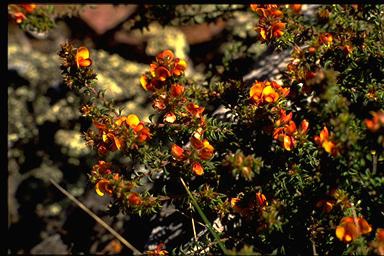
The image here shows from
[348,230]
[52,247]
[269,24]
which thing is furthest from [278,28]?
[52,247]

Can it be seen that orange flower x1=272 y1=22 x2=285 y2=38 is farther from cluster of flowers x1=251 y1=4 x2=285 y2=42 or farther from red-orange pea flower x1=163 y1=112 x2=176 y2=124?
red-orange pea flower x1=163 y1=112 x2=176 y2=124

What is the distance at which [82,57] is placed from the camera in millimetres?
1524

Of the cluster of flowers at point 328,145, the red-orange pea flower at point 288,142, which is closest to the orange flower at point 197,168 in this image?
the red-orange pea flower at point 288,142

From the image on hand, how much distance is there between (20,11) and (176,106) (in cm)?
117

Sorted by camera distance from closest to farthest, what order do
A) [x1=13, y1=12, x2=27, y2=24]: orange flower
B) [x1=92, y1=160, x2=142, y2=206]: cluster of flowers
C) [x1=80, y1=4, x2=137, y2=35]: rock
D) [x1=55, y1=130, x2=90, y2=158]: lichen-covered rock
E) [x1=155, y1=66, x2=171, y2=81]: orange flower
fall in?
1. [x1=92, y1=160, x2=142, y2=206]: cluster of flowers
2. [x1=155, y1=66, x2=171, y2=81]: orange flower
3. [x1=13, y1=12, x2=27, y2=24]: orange flower
4. [x1=55, y1=130, x2=90, y2=158]: lichen-covered rock
5. [x1=80, y1=4, x2=137, y2=35]: rock

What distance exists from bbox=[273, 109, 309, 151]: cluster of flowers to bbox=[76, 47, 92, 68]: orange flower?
25.3 inches

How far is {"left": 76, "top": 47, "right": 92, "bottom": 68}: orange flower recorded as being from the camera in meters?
1.51

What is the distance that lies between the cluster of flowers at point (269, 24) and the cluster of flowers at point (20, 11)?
3.94ft

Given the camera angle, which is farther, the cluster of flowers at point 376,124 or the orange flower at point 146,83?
the orange flower at point 146,83

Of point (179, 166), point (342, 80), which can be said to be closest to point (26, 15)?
point (179, 166)

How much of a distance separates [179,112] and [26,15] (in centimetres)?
120

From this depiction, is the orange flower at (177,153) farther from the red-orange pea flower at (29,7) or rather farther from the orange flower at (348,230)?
the red-orange pea flower at (29,7)

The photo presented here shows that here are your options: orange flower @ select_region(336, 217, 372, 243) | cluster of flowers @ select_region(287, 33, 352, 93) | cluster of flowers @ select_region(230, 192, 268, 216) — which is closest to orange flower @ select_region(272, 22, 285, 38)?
cluster of flowers @ select_region(287, 33, 352, 93)

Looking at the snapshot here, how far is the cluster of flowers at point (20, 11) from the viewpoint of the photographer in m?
2.24
